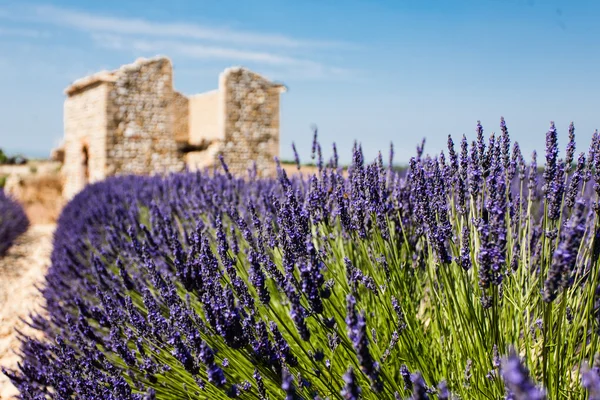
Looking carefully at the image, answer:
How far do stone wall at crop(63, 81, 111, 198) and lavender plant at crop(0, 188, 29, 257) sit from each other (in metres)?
3.03

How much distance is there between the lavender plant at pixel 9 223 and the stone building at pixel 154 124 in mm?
3305

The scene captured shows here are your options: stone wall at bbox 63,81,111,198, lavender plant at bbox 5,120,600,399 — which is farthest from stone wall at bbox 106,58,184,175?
lavender plant at bbox 5,120,600,399

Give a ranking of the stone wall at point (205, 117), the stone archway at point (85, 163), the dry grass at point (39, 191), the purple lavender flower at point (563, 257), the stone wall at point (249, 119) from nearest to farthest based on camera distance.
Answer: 1. the purple lavender flower at point (563, 257)
2. the stone wall at point (249, 119)
3. the stone archway at point (85, 163)
4. the stone wall at point (205, 117)
5. the dry grass at point (39, 191)

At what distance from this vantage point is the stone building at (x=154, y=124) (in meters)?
14.3

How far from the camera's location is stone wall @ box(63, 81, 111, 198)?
14242mm

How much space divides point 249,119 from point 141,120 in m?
2.91

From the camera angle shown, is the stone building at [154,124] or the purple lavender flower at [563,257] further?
the stone building at [154,124]

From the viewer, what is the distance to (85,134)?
15.5 meters

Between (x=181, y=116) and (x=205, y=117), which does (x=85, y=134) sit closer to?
(x=205, y=117)

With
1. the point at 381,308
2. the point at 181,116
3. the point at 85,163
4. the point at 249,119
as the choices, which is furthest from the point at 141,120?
the point at 381,308

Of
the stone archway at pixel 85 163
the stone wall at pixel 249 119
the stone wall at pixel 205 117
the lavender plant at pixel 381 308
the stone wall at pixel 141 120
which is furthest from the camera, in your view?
the stone wall at pixel 205 117

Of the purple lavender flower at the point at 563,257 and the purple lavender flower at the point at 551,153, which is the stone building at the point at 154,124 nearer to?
the purple lavender flower at the point at 551,153

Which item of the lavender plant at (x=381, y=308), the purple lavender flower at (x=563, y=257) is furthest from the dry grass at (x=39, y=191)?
the purple lavender flower at (x=563, y=257)

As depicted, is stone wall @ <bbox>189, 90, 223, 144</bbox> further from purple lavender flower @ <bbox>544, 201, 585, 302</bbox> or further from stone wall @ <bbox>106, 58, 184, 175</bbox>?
purple lavender flower @ <bbox>544, 201, 585, 302</bbox>
